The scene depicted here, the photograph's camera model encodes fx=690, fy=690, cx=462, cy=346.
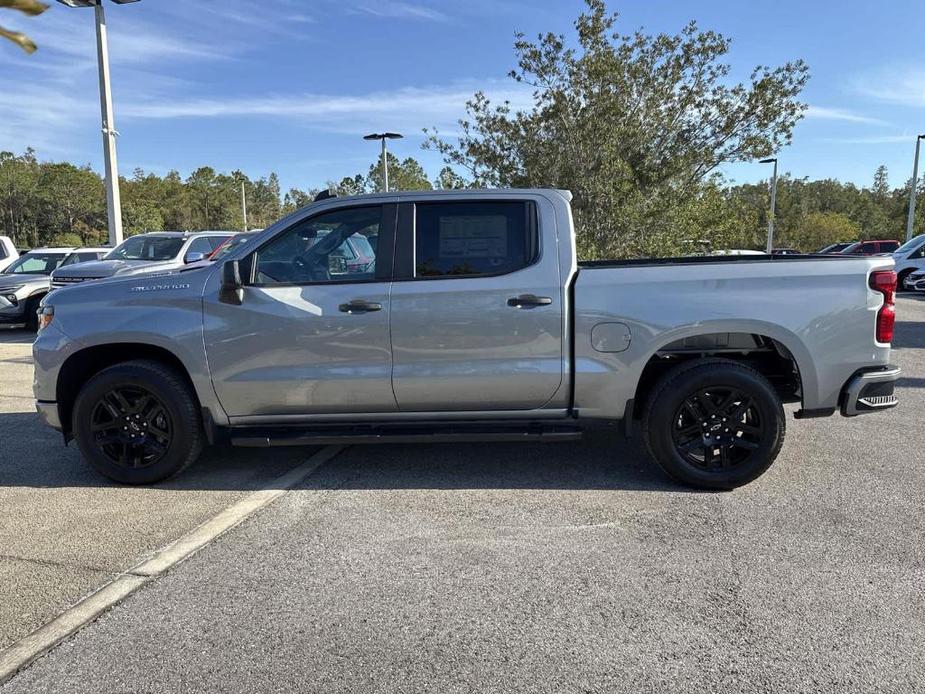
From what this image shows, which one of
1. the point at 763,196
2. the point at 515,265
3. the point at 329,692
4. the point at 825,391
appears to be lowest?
the point at 329,692

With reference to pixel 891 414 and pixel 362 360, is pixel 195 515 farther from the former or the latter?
pixel 891 414

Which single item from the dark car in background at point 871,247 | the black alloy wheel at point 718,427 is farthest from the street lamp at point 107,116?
the dark car in background at point 871,247

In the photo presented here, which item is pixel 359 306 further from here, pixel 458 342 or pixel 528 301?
pixel 528 301

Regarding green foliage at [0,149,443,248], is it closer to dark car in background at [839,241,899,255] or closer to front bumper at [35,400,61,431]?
dark car in background at [839,241,899,255]

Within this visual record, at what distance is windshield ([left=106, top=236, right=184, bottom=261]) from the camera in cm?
1349

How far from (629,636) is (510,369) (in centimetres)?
192

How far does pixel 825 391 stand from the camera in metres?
4.38

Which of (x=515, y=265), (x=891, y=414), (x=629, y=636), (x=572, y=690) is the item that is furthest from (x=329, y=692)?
(x=891, y=414)

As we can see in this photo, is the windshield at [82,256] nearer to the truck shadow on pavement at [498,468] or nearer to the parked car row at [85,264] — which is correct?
the parked car row at [85,264]

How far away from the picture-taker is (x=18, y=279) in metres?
13.0

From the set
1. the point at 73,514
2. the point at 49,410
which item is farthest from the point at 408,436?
the point at 49,410

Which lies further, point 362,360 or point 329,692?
point 362,360

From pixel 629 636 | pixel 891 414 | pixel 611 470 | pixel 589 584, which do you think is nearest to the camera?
pixel 629 636

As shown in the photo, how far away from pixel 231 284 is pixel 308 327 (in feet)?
1.82
